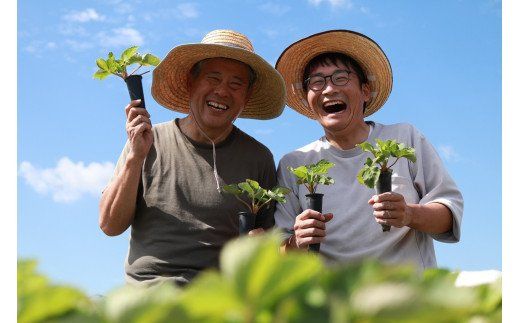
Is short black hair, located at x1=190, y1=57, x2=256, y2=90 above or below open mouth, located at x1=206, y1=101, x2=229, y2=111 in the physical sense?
above

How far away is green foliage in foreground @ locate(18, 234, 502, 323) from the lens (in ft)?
1.03

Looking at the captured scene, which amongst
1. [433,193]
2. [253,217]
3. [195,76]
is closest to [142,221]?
[253,217]

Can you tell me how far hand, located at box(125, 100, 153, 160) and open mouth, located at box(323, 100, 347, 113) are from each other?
0.94 metres

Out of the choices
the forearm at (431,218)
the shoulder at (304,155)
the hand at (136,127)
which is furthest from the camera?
the shoulder at (304,155)

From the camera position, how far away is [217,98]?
3025 mm

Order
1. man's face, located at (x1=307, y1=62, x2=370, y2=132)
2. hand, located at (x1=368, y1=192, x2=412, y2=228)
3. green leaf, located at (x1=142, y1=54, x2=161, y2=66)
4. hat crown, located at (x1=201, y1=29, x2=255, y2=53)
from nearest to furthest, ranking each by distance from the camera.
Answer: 1. hand, located at (x1=368, y1=192, x2=412, y2=228)
2. green leaf, located at (x1=142, y1=54, x2=161, y2=66)
3. man's face, located at (x1=307, y1=62, x2=370, y2=132)
4. hat crown, located at (x1=201, y1=29, x2=255, y2=53)

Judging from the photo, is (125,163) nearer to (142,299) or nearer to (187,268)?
(187,268)

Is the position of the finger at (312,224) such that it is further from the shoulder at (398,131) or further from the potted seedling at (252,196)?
the shoulder at (398,131)

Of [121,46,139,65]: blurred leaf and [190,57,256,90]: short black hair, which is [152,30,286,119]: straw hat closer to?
[190,57,256,90]: short black hair

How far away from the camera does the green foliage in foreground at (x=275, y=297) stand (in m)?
0.32

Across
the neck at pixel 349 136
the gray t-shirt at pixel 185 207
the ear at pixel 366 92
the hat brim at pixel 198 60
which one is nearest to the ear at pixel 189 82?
the hat brim at pixel 198 60

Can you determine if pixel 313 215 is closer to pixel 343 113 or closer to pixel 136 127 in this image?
pixel 343 113

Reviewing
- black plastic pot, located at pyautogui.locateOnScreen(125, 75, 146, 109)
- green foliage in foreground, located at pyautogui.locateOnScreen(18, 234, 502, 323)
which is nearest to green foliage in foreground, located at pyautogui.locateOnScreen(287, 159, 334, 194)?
black plastic pot, located at pyautogui.locateOnScreen(125, 75, 146, 109)
